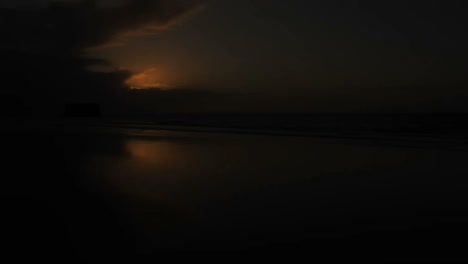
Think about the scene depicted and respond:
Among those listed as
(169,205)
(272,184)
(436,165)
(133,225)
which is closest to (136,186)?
(169,205)

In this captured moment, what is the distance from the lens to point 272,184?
Answer: 611 cm

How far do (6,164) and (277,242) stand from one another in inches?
297

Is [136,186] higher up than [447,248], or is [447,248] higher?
[136,186]

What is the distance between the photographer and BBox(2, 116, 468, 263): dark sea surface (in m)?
3.16

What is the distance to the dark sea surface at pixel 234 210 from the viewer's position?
124 inches

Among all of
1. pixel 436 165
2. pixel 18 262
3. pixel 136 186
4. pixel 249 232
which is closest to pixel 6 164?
pixel 136 186

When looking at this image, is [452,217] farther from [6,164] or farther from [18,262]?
[6,164]

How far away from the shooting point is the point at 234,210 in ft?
14.4

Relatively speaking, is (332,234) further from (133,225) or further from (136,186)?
(136,186)

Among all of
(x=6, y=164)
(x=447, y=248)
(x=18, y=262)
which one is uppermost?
(x=6, y=164)

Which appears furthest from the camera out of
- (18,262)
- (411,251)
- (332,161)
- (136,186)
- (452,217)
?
(332,161)

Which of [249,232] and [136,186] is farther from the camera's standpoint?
[136,186]

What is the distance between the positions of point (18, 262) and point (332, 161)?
7799 millimetres

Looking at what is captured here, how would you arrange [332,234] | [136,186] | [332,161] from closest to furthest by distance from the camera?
1. [332,234]
2. [136,186]
3. [332,161]
